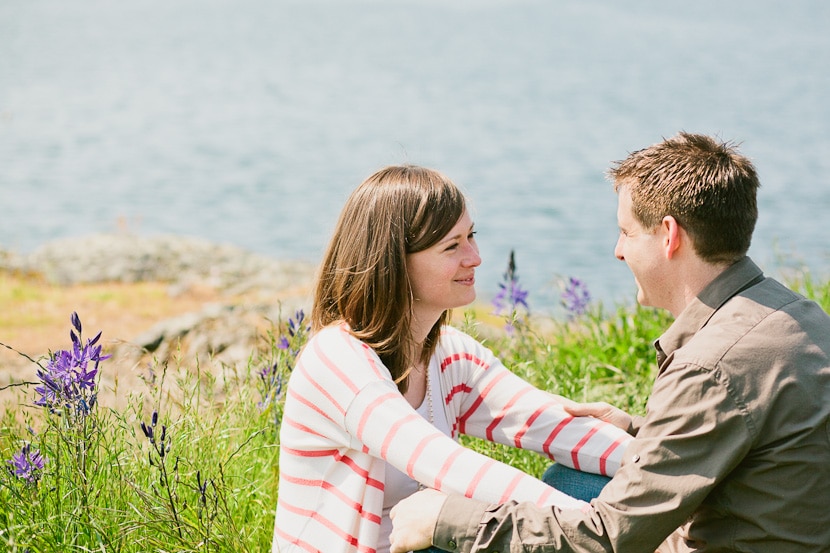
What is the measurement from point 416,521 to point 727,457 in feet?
2.53

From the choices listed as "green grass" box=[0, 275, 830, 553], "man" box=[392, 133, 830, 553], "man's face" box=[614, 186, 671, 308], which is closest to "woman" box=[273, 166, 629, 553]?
"man" box=[392, 133, 830, 553]

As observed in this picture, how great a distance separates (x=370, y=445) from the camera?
2.37 meters

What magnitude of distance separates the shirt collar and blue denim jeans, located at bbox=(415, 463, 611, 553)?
0.58 m

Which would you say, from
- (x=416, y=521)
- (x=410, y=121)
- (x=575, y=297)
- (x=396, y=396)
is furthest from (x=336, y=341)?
(x=410, y=121)

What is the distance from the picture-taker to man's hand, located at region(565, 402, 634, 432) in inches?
114

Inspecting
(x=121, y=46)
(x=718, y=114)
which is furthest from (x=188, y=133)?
(x=121, y=46)

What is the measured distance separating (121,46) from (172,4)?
1220 inches

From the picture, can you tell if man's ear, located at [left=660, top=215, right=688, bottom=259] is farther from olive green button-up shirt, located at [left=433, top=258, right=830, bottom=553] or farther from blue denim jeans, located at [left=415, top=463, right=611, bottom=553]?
blue denim jeans, located at [left=415, top=463, right=611, bottom=553]

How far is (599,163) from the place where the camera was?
934 inches

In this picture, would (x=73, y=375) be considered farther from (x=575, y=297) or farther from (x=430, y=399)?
(x=575, y=297)

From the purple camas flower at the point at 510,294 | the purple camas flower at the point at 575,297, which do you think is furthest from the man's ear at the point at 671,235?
the purple camas flower at the point at 575,297

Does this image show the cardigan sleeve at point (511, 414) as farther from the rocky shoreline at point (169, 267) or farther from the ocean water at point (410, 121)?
the rocky shoreline at point (169, 267)

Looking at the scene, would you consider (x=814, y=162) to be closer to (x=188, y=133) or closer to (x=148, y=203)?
(x=148, y=203)

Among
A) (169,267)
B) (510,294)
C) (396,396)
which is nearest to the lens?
(396,396)
